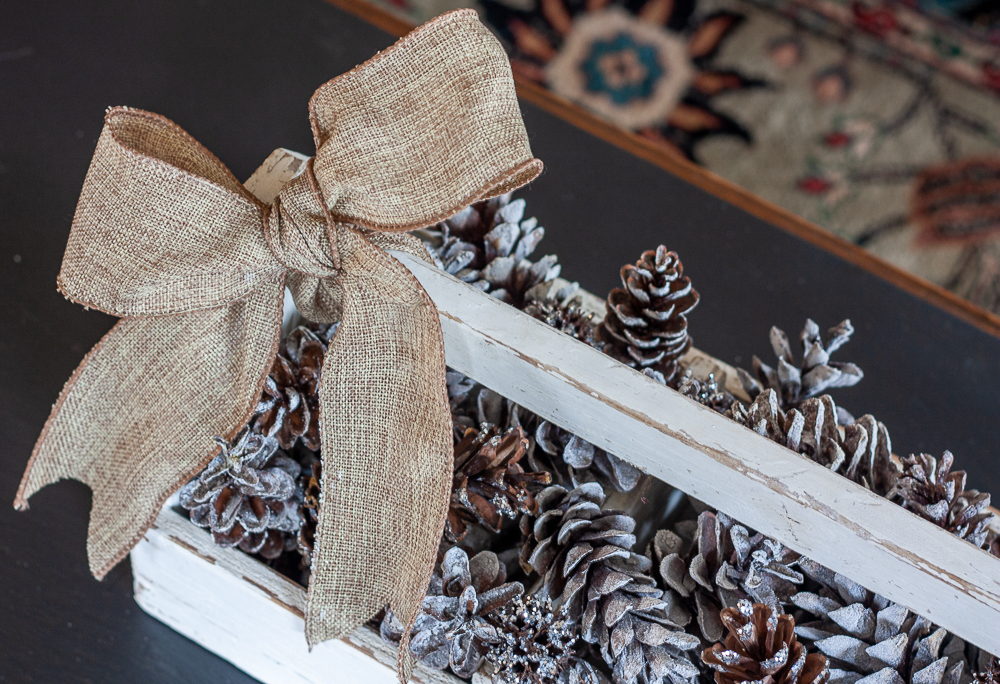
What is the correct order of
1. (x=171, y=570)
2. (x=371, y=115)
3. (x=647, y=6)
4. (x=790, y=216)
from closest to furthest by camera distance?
(x=371, y=115), (x=171, y=570), (x=790, y=216), (x=647, y=6)

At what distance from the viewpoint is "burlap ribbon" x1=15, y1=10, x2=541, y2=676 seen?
40cm

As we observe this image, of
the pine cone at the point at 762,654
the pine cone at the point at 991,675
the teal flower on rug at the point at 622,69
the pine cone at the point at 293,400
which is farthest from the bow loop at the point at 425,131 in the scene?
the teal flower on rug at the point at 622,69

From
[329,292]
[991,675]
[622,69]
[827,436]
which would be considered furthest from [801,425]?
[622,69]

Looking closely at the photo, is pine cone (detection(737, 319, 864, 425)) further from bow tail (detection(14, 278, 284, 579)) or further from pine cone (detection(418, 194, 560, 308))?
bow tail (detection(14, 278, 284, 579))

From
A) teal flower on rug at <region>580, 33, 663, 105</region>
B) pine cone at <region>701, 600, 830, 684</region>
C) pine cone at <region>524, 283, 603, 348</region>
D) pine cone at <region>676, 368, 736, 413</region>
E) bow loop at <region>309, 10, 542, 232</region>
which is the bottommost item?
teal flower on rug at <region>580, 33, 663, 105</region>

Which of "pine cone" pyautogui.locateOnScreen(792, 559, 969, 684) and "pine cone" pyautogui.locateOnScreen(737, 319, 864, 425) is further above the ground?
"pine cone" pyautogui.locateOnScreen(737, 319, 864, 425)

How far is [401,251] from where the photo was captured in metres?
0.46

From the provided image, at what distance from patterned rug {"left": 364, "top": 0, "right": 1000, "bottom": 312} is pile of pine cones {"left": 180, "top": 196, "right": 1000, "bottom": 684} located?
3.14 ft

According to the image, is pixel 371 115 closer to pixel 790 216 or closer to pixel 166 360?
pixel 166 360

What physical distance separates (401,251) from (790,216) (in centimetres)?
45

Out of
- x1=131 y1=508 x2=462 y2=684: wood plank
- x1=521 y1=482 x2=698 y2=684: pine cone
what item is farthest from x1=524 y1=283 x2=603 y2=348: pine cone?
x1=131 y1=508 x2=462 y2=684: wood plank

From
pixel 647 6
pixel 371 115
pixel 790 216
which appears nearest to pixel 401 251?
pixel 371 115

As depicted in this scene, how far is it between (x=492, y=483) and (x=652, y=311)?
0.15m

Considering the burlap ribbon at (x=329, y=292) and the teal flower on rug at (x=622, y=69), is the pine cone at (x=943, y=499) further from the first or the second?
the teal flower on rug at (x=622, y=69)
